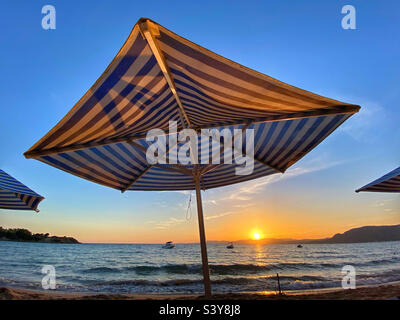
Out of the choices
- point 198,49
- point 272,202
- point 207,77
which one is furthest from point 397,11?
point 272,202

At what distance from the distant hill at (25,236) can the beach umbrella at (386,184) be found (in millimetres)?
69203

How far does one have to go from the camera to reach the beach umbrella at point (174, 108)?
1.59 m

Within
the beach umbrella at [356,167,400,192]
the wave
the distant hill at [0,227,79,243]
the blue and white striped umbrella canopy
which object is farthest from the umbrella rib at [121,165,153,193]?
the distant hill at [0,227,79,243]

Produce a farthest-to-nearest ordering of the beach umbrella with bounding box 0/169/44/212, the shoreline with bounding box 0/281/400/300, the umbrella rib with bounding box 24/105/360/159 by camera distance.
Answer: the shoreline with bounding box 0/281/400/300 < the beach umbrella with bounding box 0/169/44/212 < the umbrella rib with bounding box 24/105/360/159

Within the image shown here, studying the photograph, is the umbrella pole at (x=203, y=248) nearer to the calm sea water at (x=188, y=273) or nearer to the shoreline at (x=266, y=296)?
the shoreline at (x=266, y=296)

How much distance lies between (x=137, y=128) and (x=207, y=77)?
1346 millimetres

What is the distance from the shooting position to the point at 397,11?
2748 millimetres

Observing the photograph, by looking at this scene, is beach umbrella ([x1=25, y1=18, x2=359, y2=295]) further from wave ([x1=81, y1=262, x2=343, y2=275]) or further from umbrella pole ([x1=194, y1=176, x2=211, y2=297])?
wave ([x1=81, y1=262, x2=343, y2=275])

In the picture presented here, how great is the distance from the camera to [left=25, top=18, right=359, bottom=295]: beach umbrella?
159 cm

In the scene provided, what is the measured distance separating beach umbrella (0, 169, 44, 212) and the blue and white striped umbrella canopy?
4.27ft

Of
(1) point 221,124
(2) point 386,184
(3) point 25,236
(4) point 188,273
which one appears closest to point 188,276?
(4) point 188,273

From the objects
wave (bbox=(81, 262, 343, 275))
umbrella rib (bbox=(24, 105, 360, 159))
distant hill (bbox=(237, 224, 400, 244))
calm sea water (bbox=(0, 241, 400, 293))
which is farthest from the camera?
distant hill (bbox=(237, 224, 400, 244))

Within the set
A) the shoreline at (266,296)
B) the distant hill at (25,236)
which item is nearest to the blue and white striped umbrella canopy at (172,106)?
the shoreline at (266,296)
